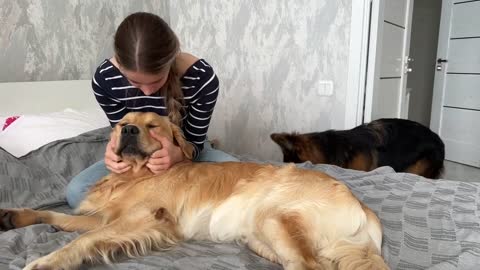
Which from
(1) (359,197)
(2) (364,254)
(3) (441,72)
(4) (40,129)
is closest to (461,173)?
(3) (441,72)

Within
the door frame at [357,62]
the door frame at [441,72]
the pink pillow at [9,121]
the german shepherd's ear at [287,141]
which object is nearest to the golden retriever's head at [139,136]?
the pink pillow at [9,121]

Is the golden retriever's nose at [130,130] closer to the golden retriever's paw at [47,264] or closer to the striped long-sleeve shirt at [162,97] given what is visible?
the striped long-sleeve shirt at [162,97]

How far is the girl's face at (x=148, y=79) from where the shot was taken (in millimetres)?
1336

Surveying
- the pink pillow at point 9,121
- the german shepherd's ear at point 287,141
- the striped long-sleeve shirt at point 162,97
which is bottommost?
the german shepherd's ear at point 287,141

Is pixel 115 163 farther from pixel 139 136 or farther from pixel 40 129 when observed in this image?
pixel 40 129

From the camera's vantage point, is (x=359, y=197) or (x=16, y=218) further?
(x=359, y=197)

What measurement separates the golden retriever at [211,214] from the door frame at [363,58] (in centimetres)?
155

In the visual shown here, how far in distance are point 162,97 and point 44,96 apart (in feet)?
4.06

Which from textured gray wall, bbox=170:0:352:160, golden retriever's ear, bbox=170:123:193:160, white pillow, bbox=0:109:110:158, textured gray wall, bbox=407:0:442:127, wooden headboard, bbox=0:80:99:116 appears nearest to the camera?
golden retriever's ear, bbox=170:123:193:160

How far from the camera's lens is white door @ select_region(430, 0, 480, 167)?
13.5 ft

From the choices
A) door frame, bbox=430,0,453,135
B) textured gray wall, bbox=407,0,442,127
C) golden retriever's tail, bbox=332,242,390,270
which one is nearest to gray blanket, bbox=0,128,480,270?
golden retriever's tail, bbox=332,242,390,270

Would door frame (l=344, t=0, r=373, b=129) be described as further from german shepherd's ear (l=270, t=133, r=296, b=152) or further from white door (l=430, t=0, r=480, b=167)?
white door (l=430, t=0, r=480, b=167)

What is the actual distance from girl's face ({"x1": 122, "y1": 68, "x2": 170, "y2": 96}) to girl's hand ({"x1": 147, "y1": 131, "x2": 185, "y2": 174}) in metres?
0.19

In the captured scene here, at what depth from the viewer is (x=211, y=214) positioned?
1.36 metres
